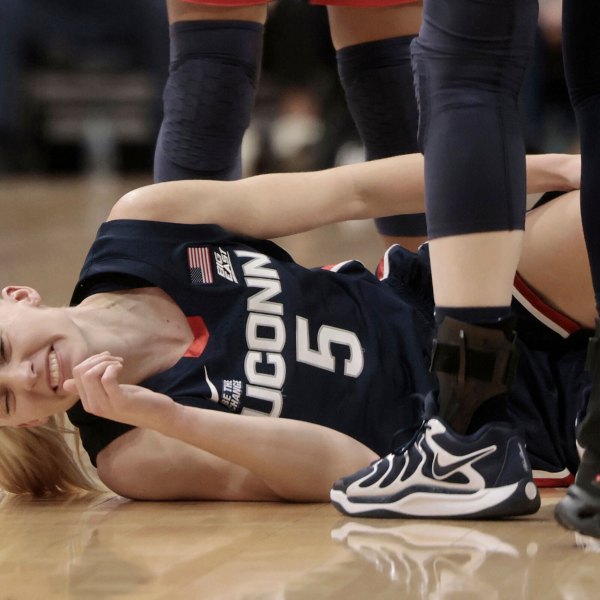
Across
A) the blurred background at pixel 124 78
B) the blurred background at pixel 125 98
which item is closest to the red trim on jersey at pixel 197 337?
the blurred background at pixel 125 98

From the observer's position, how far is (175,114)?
2203 mm

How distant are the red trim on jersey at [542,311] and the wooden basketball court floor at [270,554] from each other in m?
0.28

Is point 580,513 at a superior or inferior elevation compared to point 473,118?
inferior

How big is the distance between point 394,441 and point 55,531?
521 millimetres

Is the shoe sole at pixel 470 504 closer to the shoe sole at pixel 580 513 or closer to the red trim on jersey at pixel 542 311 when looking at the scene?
the shoe sole at pixel 580 513

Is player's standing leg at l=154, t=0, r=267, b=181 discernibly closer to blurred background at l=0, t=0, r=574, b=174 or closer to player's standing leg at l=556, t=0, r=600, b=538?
player's standing leg at l=556, t=0, r=600, b=538

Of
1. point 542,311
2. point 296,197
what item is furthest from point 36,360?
point 542,311

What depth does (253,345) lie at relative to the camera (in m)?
1.81

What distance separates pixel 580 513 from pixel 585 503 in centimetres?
1

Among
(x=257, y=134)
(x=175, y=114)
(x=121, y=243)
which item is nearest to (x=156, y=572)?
(x=121, y=243)

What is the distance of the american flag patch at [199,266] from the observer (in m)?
1.84

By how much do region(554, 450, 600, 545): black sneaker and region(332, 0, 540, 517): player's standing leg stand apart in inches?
6.4

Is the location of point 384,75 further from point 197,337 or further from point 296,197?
point 197,337

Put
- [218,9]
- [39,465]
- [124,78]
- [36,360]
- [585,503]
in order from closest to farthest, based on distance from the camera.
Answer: [585,503] → [36,360] → [39,465] → [218,9] → [124,78]
